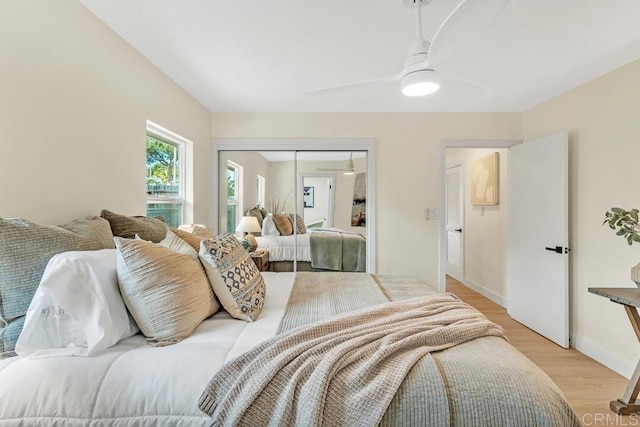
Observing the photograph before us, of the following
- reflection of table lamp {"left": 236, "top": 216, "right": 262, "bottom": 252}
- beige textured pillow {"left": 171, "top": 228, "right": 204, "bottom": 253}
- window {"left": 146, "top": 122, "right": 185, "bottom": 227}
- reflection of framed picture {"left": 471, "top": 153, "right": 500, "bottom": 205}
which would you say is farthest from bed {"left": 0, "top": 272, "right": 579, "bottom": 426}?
reflection of framed picture {"left": 471, "top": 153, "right": 500, "bottom": 205}

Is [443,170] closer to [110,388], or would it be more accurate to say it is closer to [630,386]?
[630,386]

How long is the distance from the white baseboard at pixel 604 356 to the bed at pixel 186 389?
6.92 feet

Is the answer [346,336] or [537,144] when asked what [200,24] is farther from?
[537,144]

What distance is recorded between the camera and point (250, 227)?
140 inches

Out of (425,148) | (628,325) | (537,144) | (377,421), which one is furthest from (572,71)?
(377,421)

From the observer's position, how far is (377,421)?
0.88m

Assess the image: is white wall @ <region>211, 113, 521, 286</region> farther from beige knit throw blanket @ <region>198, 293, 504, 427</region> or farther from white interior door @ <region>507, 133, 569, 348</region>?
beige knit throw blanket @ <region>198, 293, 504, 427</region>

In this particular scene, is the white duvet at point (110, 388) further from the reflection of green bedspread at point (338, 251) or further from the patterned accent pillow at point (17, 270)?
the reflection of green bedspread at point (338, 251)

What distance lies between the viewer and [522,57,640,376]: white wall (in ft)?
7.69

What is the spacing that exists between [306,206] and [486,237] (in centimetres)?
271

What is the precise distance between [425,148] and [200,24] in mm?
2600

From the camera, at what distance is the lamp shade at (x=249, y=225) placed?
140 inches

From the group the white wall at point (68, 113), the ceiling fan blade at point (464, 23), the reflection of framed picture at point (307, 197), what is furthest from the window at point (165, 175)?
the ceiling fan blade at point (464, 23)

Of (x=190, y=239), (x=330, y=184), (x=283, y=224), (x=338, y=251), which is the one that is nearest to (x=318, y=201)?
(x=330, y=184)
